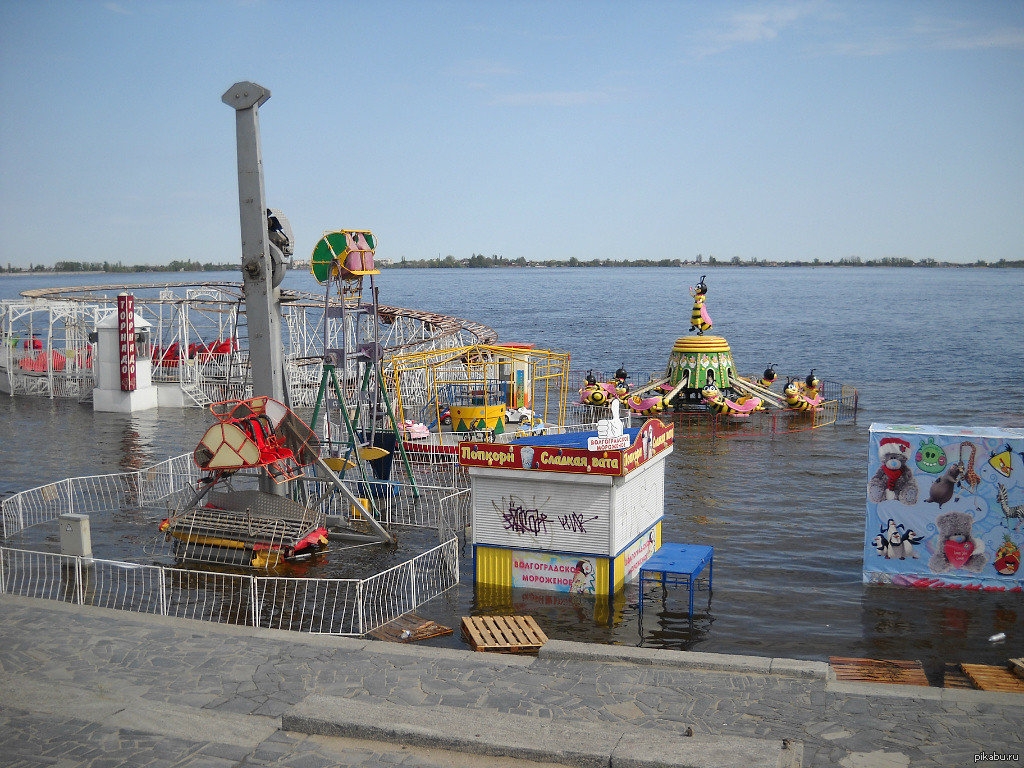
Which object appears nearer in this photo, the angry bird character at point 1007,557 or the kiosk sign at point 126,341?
the angry bird character at point 1007,557

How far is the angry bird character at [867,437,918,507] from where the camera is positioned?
53.5ft

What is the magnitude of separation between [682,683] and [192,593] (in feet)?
32.2

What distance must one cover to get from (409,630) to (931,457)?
368 inches

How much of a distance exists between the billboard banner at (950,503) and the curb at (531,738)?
8.30 meters

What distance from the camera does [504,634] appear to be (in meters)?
14.1

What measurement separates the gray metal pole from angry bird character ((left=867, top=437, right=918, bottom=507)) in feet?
41.2

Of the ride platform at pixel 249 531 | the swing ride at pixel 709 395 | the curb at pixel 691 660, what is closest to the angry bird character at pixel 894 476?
the curb at pixel 691 660

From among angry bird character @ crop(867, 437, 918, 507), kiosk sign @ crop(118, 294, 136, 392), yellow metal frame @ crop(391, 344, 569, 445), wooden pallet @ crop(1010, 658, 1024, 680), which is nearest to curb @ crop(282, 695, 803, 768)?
wooden pallet @ crop(1010, 658, 1024, 680)

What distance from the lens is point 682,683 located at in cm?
1128

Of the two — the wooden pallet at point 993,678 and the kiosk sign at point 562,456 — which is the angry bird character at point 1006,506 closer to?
the wooden pallet at point 993,678

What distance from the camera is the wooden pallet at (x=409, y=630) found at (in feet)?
46.9

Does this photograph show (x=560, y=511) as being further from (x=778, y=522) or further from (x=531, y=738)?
(x=778, y=522)

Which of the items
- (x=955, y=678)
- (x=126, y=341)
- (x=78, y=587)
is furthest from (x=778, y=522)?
(x=126, y=341)

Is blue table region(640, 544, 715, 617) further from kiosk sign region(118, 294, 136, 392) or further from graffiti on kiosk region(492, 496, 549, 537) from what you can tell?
kiosk sign region(118, 294, 136, 392)
